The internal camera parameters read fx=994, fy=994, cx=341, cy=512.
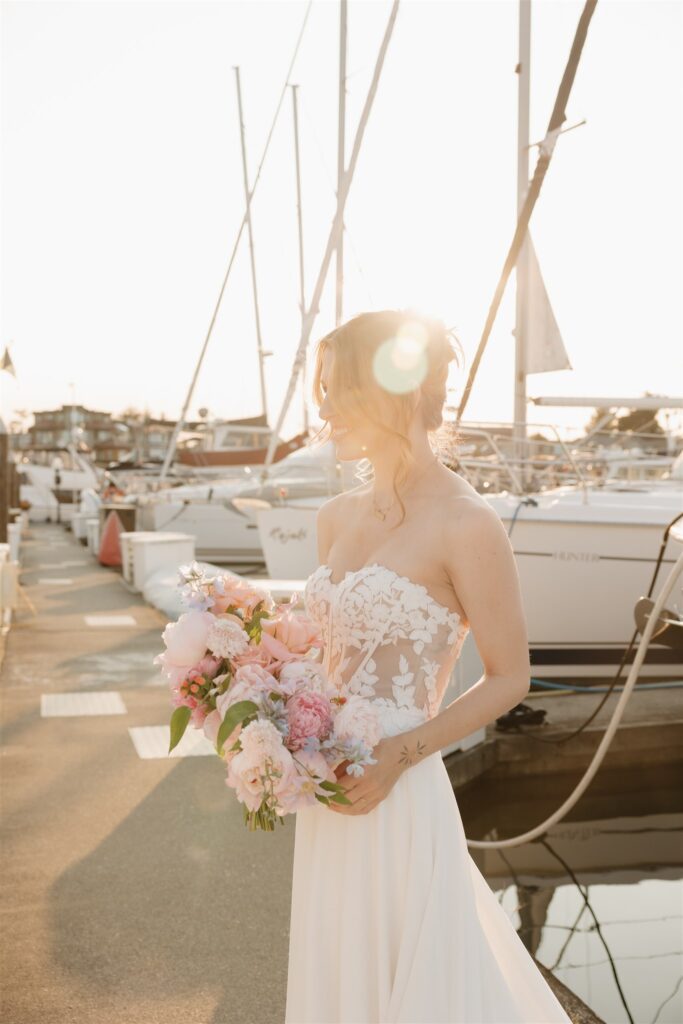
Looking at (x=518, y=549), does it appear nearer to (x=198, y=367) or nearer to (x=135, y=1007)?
(x=135, y=1007)

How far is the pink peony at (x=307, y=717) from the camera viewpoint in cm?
183

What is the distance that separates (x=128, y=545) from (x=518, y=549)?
10.8 meters

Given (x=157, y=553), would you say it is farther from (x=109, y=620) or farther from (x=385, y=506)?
(x=385, y=506)

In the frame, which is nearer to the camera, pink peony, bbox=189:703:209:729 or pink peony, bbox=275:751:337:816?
pink peony, bbox=275:751:337:816

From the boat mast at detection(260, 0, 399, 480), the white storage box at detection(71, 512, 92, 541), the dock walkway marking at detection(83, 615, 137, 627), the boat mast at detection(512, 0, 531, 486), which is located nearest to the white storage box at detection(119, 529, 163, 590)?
the boat mast at detection(260, 0, 399, 480)

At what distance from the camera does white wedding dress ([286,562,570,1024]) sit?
Answer: 203cm

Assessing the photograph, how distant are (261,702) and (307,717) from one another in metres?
0.11

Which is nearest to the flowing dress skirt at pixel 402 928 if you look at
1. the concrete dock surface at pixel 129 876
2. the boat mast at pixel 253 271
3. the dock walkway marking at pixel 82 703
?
the concrete dock surface at pixel 129 876

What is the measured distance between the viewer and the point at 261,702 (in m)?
1.89

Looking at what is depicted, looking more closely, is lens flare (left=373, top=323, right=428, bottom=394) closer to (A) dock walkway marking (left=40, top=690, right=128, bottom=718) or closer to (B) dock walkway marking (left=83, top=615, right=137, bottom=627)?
(A) dock walkway marking (left=40, top=690, right=128, bottom=718)

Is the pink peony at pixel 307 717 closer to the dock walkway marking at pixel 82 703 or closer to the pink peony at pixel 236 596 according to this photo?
the pink peony at pixel 236 596

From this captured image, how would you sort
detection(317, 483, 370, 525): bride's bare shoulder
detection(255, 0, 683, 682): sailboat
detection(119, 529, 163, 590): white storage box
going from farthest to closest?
detection(119, 529, 163, 590): white storage box < detection(255, 0, 683, 682): sailboat < detection(317, 483, 370, 525): bride's bare shoulder

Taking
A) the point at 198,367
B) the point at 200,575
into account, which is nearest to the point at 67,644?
the point at 200,575

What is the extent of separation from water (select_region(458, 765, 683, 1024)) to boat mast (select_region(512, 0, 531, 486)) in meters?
3.31
